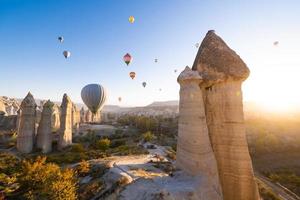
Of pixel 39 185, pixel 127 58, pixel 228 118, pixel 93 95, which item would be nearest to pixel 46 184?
pixel 39 185

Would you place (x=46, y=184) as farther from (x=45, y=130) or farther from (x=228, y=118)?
(x=45, y=130)

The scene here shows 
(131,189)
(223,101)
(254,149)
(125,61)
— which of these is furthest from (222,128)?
(254,149)

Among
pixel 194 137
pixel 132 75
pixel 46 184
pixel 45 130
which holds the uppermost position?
pixel 132 75

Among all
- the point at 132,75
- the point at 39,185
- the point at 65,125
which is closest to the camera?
the point at 39,185

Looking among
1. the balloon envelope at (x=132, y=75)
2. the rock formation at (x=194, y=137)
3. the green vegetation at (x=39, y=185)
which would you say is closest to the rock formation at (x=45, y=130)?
the balloon envelope at (x=132, y=75)

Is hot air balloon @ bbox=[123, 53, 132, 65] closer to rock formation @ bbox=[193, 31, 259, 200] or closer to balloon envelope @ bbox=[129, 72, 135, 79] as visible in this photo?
balloon envelope @ bbox=[129, 72, 135, 79]

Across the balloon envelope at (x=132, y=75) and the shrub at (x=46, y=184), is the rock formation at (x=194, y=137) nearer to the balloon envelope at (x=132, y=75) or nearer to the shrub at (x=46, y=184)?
the shrub at (x=46, y=184)
